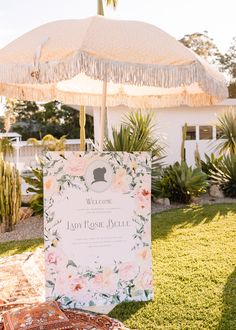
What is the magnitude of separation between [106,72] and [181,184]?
7144 millimetres

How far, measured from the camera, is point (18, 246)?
6.68 m

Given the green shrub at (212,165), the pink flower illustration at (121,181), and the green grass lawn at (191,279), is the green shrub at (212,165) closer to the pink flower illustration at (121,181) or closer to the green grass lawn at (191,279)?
the green grass lawn at (191,279)

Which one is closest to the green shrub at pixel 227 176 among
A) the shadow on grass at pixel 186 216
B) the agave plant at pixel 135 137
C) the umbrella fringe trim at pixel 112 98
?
the shadow on grass at pixel 186 216

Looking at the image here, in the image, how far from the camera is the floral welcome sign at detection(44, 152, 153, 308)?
13.0 feet

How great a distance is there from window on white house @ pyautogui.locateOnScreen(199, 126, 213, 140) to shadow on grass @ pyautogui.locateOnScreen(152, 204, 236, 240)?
19.3ft

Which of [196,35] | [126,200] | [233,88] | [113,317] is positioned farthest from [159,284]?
[196,35]

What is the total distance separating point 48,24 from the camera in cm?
373

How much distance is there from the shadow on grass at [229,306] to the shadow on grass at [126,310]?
785 millimetres

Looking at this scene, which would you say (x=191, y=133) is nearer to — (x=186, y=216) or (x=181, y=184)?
(x=181, y=184)

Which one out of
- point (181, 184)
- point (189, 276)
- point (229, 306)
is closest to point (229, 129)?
point (181, 184)

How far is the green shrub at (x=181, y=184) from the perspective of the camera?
10000mm

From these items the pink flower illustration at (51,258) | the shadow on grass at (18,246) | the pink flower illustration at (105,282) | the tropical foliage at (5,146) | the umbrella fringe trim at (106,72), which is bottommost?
the shadow on grass at (18,246)

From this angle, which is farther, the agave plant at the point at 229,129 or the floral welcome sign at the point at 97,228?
the agave plant at the point at 229,129

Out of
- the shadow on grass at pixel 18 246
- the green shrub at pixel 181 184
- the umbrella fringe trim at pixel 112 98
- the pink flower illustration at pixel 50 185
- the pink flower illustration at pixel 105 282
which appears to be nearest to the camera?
the pink flower illustration at pixel 50 185
